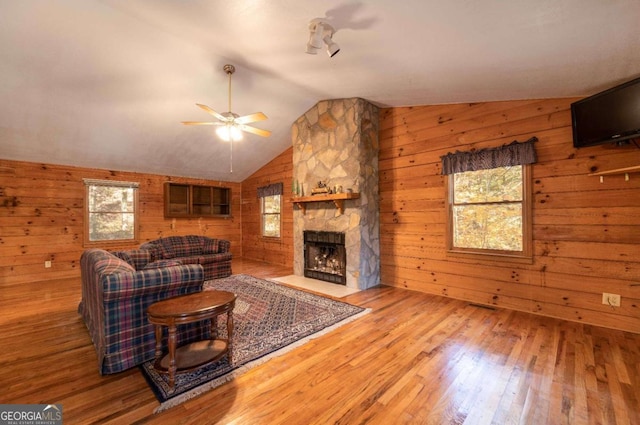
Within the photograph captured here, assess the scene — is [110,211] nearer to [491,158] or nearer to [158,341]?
[158,341]

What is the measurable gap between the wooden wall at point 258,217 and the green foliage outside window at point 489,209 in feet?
11.8

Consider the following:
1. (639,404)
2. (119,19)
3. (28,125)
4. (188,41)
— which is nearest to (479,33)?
(639,404)

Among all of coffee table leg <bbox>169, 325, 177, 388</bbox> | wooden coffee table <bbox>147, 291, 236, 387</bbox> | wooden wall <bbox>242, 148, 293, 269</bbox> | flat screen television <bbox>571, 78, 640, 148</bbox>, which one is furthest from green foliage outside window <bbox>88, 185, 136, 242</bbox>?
flat screen television <bbox>571, 78, 640, 148</bbox>

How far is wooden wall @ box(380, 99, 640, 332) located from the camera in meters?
2.78

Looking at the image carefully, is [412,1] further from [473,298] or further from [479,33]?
[473,298]

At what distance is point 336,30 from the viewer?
2408mm

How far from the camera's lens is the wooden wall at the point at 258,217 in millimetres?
6410

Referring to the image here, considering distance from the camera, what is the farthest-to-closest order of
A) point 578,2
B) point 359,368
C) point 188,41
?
point 188,41
point 359,368
point 578,2

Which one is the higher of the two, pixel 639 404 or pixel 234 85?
pixel 234 85

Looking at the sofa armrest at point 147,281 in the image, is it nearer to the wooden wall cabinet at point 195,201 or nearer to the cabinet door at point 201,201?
the wooden wall cabinet at point 195,201

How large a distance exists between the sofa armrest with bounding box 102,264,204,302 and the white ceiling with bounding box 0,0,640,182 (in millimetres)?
2337

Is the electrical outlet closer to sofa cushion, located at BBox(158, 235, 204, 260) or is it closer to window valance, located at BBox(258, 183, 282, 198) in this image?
window valance, located at BBox(258, 183, 282, 198)

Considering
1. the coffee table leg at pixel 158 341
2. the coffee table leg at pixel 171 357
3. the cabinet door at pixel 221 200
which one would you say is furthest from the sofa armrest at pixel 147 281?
the cabinet door at pixel 221 200

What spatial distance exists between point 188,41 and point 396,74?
2498 millimetres
